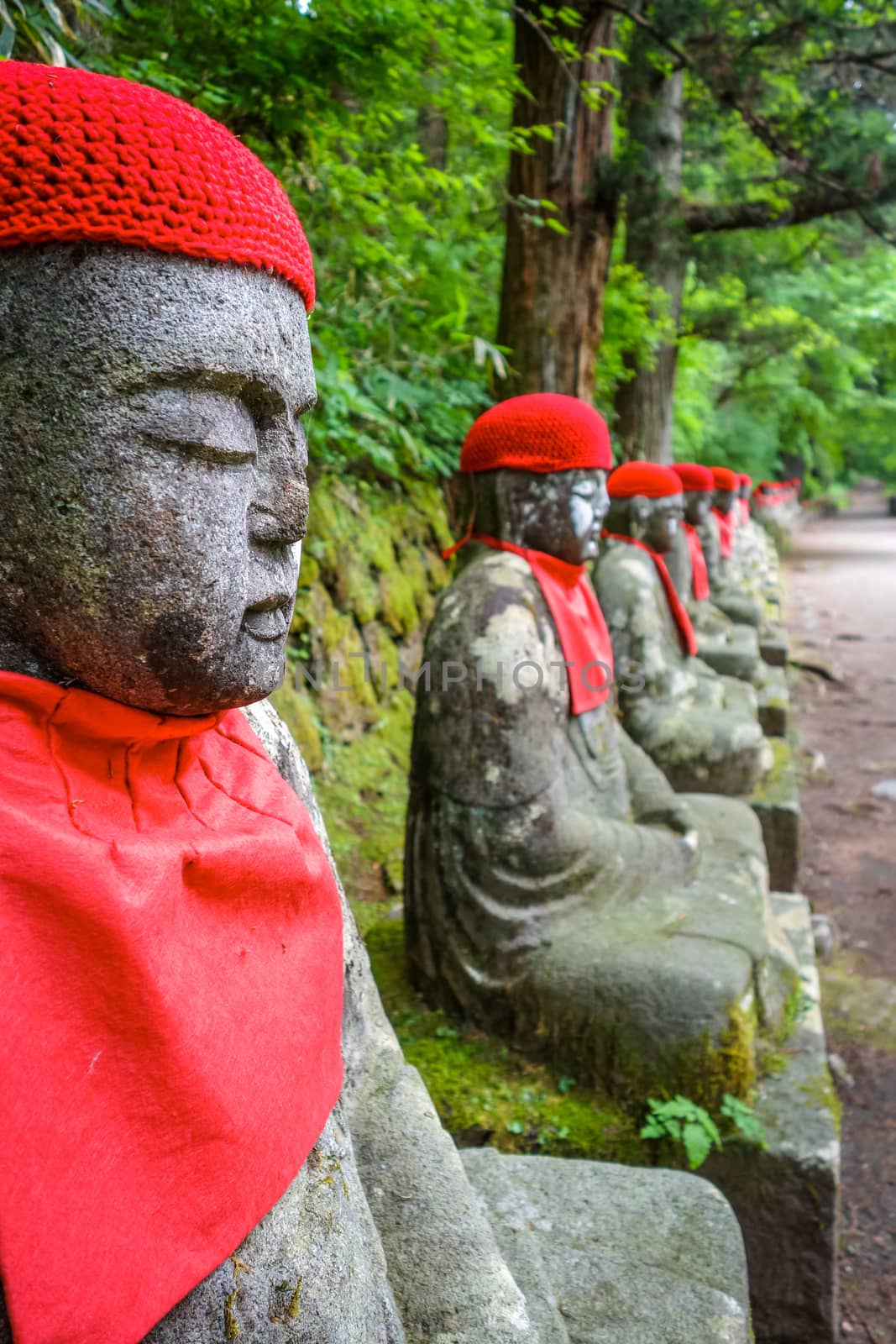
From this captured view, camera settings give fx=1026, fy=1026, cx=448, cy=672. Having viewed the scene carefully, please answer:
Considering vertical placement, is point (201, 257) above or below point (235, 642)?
above

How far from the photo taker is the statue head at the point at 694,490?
722 cm

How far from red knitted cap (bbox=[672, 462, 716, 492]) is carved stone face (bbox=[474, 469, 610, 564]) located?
→ 178 inches

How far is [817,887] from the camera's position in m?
5.54

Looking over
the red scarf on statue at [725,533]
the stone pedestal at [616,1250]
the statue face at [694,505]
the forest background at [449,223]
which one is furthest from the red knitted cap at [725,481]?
the stone pedestal at [616,1250]

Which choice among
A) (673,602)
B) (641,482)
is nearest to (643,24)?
A: (641,482)

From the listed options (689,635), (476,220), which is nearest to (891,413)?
(476,220)

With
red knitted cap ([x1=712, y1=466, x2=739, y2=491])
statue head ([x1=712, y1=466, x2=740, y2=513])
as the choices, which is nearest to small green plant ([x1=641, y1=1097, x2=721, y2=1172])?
statue head ([x1=712, y1=466, x2=740, y2=513])

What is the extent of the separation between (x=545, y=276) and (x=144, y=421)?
4.77 metres

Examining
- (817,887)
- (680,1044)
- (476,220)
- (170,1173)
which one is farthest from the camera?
(476,220)

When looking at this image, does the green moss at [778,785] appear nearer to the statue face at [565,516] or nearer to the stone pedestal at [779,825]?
the stone pedestal at [779,825]

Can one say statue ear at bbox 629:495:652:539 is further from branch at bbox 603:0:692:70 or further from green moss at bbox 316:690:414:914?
branch at bbox 603:0:692:70

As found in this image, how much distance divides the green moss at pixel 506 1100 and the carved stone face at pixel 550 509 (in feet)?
4.39

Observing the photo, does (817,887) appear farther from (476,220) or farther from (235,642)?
(235,642)

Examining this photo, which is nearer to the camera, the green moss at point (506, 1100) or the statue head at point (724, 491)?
the green moss at point (506, 1100)
